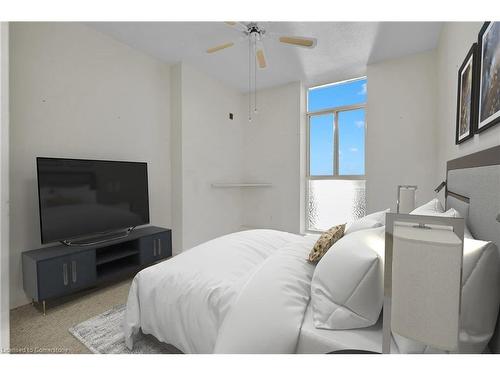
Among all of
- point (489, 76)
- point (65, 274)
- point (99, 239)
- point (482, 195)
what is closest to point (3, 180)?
point (65, 274)

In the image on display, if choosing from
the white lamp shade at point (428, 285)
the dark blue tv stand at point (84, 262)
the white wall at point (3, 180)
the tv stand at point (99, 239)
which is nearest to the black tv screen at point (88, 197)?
the tv stand at point (99, 239)

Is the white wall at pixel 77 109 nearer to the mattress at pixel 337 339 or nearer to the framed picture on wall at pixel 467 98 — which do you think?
the mattress at pixel 337 339

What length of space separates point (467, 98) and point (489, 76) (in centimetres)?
43

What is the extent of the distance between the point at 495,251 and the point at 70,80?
333cm

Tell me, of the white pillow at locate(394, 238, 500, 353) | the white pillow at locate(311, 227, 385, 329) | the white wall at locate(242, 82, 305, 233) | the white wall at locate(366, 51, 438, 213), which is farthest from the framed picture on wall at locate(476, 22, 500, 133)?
the white wall at locate(242, 82, 305, 233)

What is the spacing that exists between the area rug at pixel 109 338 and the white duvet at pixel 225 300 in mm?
105

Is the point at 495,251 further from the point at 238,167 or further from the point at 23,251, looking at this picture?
the point at 238,167

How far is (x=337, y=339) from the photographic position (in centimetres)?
90

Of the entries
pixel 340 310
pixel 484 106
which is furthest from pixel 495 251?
pixel 484 106

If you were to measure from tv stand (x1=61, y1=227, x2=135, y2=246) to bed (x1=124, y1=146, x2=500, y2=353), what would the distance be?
118 cm

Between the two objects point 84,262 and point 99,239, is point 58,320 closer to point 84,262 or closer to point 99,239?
point 84,262

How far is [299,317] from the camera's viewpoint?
3.27ft

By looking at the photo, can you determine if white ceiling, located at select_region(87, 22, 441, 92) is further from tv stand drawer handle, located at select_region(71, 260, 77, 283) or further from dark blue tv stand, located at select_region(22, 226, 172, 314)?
tv stand drawer handle, located at select_region(71, 260, 77, 283)
